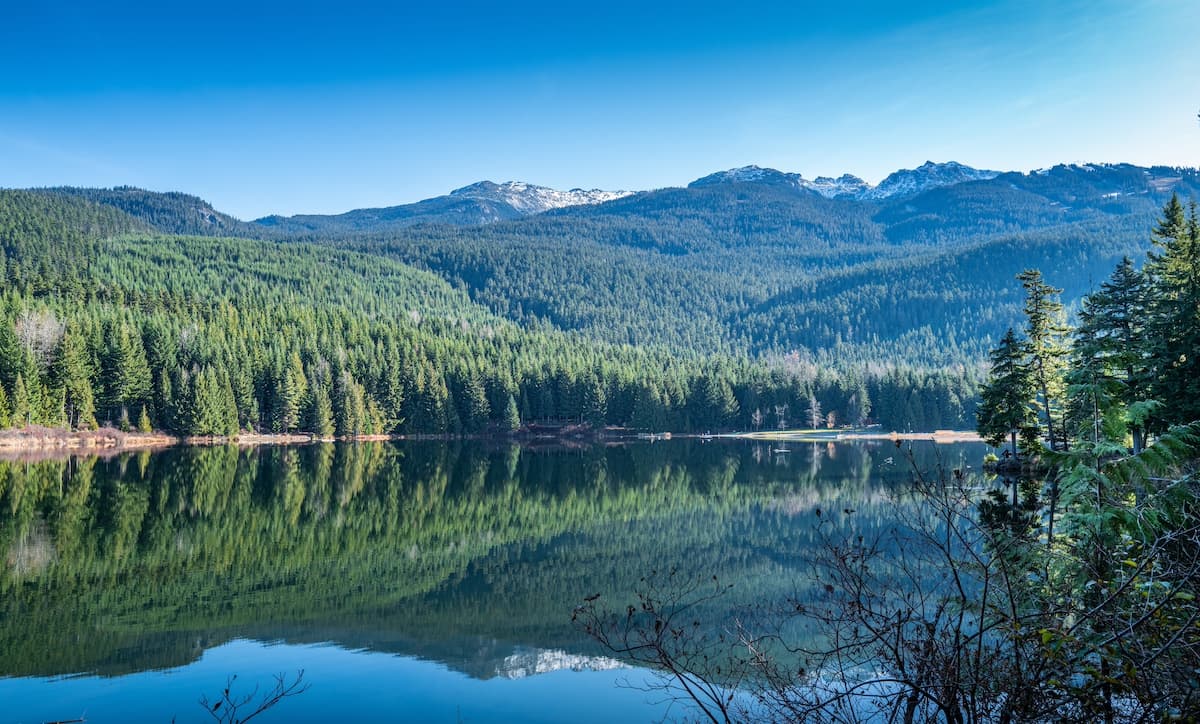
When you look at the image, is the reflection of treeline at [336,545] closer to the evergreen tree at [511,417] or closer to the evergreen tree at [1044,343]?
the evergreen tree at [1044,343]

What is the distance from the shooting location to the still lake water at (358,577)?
1661 cm

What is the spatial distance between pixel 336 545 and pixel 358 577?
19.4 feet

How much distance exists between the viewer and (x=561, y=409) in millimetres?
127875

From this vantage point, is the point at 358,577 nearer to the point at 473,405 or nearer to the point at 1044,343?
the point at 1044,343

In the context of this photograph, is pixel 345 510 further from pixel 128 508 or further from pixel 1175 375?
pixel 1175 375

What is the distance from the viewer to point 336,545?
107 ft

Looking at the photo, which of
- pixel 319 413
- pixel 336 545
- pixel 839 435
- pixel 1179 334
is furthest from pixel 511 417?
pixel 1179 334

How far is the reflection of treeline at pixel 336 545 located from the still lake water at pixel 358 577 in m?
0.11

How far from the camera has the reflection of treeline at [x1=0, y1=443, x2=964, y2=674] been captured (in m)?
21.5

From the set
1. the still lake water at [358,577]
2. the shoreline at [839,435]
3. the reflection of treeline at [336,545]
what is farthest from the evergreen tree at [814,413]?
the still lake water at [358,577]

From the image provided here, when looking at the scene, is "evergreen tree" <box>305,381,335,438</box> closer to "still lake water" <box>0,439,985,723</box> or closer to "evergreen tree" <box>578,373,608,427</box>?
"evergreen tree" <box>578,373,608,427</box>

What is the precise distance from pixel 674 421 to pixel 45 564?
105224mm

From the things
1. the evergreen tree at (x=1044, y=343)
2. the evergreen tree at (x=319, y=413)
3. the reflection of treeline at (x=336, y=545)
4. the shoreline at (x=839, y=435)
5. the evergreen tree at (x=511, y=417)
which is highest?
the evergreen tree at (x=1044, y=343)

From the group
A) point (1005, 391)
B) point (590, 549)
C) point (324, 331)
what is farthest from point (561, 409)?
point (590, 549)
